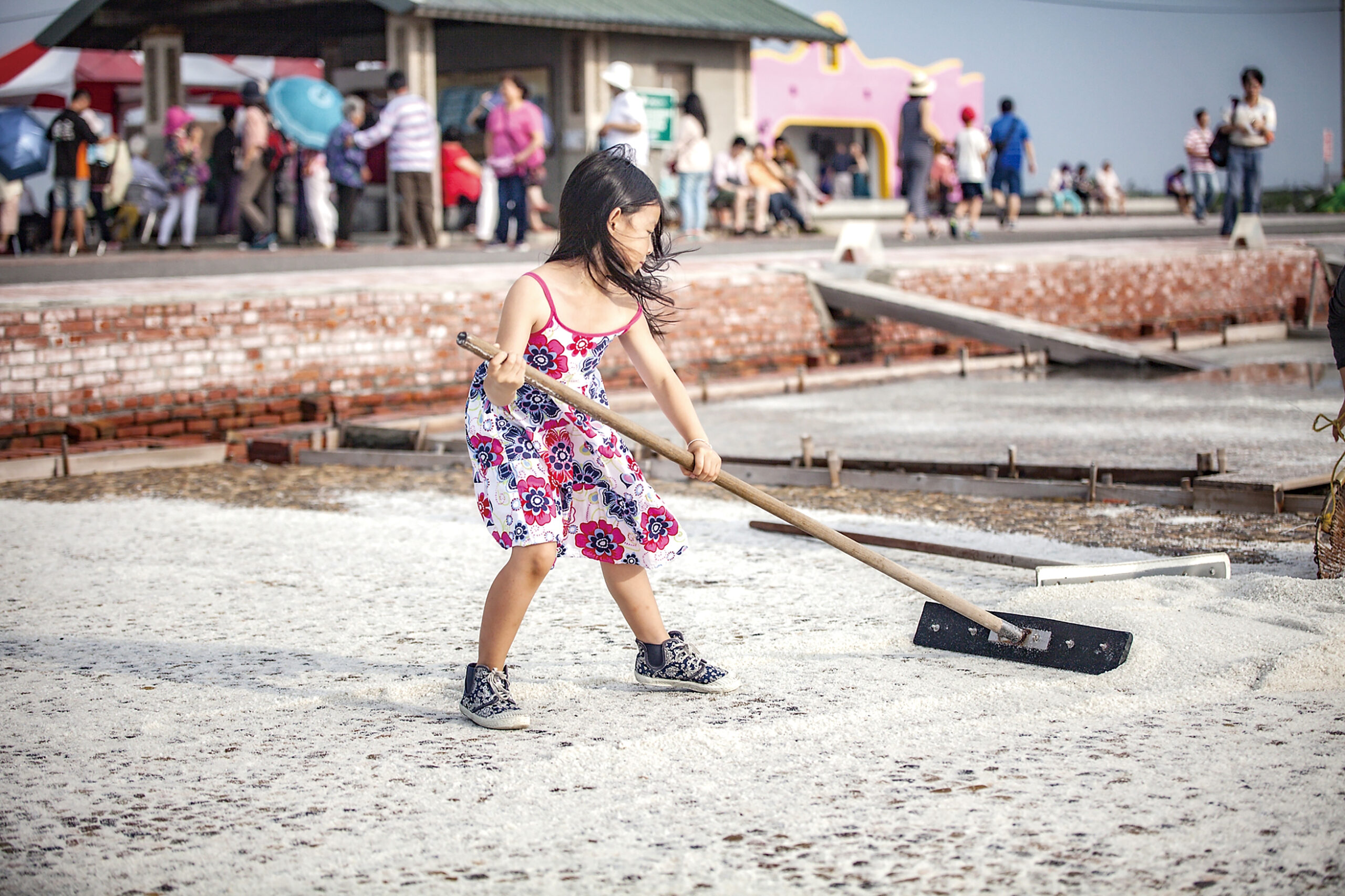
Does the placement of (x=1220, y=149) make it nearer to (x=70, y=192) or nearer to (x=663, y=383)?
(x=70, y=192)

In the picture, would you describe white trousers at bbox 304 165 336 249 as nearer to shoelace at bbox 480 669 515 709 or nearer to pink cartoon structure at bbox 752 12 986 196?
shoelace at bbox 480 669 515 709

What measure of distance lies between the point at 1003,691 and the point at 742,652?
2.34ft

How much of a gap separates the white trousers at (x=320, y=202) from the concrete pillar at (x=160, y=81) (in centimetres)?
393

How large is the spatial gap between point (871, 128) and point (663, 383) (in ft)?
109

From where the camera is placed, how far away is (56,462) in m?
6.83

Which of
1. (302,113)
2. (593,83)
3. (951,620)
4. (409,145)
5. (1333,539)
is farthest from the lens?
(593,83)

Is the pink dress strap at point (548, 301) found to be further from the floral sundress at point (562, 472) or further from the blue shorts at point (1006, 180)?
the blue shorts at point (1006, 180)

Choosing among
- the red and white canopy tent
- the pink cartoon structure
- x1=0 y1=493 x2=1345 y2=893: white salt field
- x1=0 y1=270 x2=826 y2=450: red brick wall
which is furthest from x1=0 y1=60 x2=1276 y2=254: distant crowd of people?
the pink cartoon structure

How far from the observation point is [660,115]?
1883cm

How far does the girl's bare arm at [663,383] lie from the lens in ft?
10.6

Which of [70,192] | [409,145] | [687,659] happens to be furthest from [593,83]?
[687,659]

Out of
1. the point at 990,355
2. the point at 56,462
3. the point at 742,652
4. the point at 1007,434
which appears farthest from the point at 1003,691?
the point at 990,355

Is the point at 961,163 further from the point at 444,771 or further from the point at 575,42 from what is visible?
the point at 444,771

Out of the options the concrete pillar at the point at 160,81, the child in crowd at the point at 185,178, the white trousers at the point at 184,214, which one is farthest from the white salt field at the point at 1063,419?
the concrete pillar at the point at 160,81
